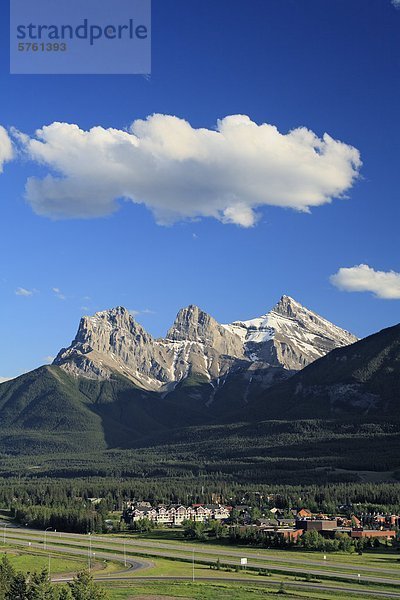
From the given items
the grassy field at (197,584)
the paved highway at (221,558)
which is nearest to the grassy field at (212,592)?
the grassy field at (197,584)

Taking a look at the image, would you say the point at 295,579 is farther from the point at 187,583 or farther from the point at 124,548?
the point at 124,548

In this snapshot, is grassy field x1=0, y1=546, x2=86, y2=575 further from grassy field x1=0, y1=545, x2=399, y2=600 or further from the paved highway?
the paved highway

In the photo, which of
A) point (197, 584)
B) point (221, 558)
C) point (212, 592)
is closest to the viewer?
point (212, 592)

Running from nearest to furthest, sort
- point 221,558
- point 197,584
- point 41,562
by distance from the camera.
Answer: point 197,584 → point 41,562 → point 221,558

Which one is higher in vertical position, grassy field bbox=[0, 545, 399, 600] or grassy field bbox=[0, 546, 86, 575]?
grassy field bbox=[0, 546, 86, 575]

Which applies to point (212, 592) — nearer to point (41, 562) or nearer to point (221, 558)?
point (221, 558)

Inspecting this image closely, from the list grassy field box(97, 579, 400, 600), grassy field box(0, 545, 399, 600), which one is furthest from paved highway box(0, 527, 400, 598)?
grassy field box(97, 579, 400, 600)

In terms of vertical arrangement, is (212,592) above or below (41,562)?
below

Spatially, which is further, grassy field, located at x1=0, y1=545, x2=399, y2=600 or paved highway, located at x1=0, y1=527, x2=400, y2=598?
paved highway, located at x1=0, y1=527, x2=400, y2=598

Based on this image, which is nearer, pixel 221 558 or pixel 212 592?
pixel 212 592

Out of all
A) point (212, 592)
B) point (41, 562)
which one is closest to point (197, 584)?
point (212, 592)

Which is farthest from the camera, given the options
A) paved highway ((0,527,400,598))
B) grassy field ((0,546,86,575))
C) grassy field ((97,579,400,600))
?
grassy field ((0,546,86,575))

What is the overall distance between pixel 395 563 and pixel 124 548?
62559mm

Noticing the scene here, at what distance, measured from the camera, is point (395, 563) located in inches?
6299
